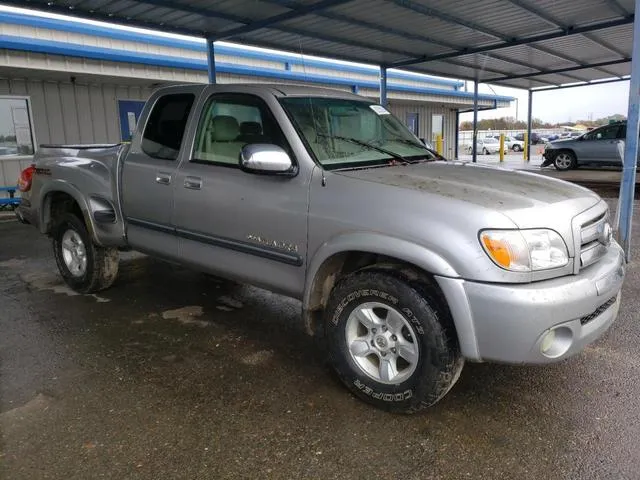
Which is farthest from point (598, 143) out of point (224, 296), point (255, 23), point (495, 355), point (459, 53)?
point (495, 355)

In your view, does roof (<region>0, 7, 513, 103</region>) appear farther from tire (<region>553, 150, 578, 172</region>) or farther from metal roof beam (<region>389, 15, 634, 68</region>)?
tire (<region>553, 150, 578, 172</region>)

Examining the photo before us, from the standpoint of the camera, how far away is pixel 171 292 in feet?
18.0

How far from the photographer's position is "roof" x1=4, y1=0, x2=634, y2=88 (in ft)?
26.4

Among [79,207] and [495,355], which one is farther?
[79,207]

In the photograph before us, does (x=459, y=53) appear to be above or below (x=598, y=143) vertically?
above

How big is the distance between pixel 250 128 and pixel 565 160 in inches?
704

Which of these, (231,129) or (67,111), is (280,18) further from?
(67,111)

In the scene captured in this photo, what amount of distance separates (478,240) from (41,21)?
1411 centimetres

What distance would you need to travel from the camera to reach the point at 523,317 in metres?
2.57

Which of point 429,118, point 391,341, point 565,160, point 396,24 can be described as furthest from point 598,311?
point 429,118

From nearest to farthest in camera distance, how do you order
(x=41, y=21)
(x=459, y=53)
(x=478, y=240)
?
(x=478, y=240) < (x=459, y=53) < (x=41, y=21)

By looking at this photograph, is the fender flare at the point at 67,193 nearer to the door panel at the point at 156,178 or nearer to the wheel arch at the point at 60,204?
the wheel arch at the point at 60,204

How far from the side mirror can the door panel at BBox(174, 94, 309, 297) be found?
120 millimetres

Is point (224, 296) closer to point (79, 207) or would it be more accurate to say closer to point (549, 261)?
point (79, 207)
